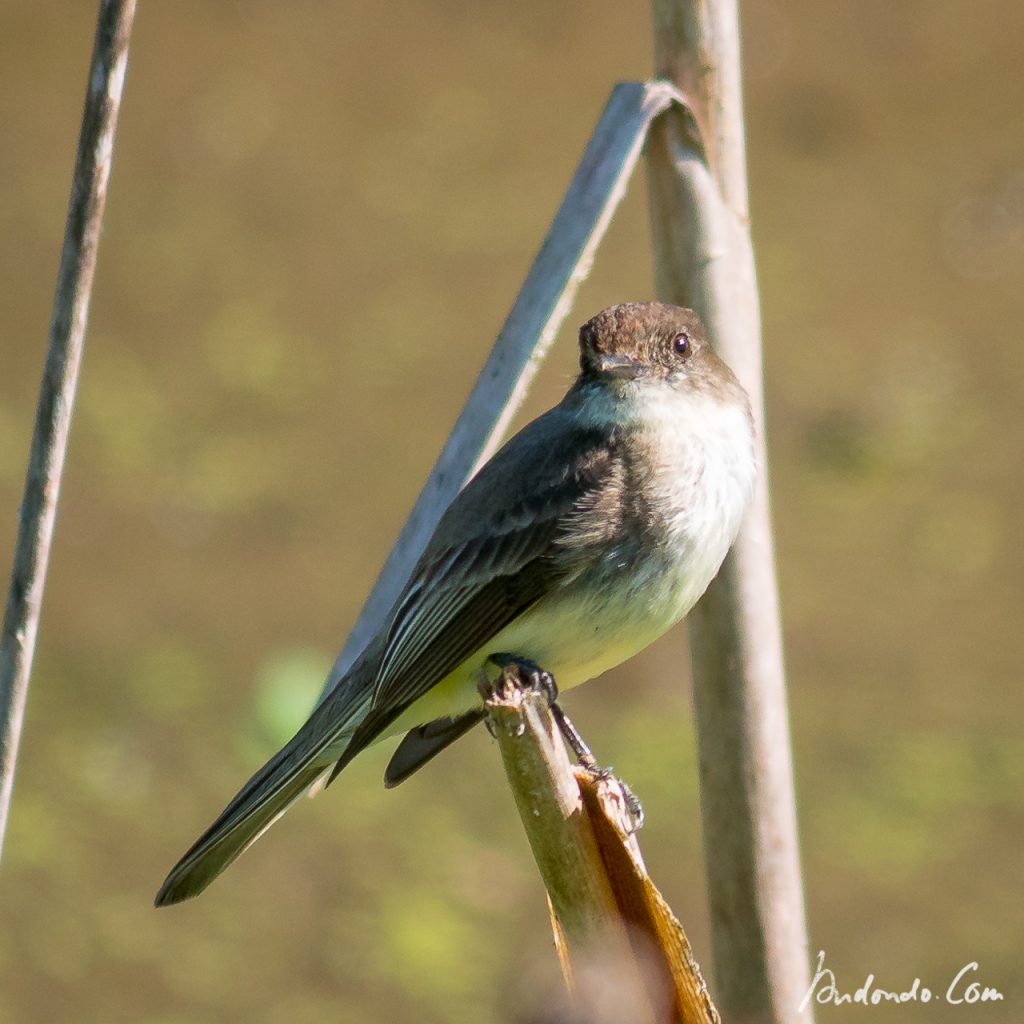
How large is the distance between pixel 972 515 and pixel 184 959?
9.30ft

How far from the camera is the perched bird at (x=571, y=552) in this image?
121 inches

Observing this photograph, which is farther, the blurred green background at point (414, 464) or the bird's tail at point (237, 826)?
the blurred green background at point (414, 464)

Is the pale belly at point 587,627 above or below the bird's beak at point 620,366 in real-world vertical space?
below

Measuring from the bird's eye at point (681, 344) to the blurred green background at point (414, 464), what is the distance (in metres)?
1.27

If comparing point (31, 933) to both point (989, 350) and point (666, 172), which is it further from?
point (989, 350)

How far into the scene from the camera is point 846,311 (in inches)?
281

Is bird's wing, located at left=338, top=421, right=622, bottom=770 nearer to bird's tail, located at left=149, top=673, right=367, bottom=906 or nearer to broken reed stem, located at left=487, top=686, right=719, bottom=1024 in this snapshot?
bird's tail, located at left=149, top=673, right=367, bottom=906

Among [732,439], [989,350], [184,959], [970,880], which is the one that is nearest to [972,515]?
[989,350]

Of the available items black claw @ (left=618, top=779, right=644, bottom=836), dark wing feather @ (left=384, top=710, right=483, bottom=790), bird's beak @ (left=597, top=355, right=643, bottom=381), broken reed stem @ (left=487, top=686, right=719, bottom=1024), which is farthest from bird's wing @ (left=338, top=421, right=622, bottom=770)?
broken reed stem @ (left=487, top=686, right=719, bottom=1024)

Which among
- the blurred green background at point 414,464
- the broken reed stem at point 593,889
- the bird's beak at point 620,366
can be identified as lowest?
the broken reed stem at point 593,889

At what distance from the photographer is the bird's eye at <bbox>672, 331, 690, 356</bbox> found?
3178 millimetres

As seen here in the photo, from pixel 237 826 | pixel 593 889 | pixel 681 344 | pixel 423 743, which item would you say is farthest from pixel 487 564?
pixel 593 889

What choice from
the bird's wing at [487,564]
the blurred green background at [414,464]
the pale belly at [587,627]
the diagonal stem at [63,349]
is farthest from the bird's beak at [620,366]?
the blurred green background at [414,464]

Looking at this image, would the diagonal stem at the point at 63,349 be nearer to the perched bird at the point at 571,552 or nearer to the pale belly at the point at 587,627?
the perched bird at the point at 571,552
